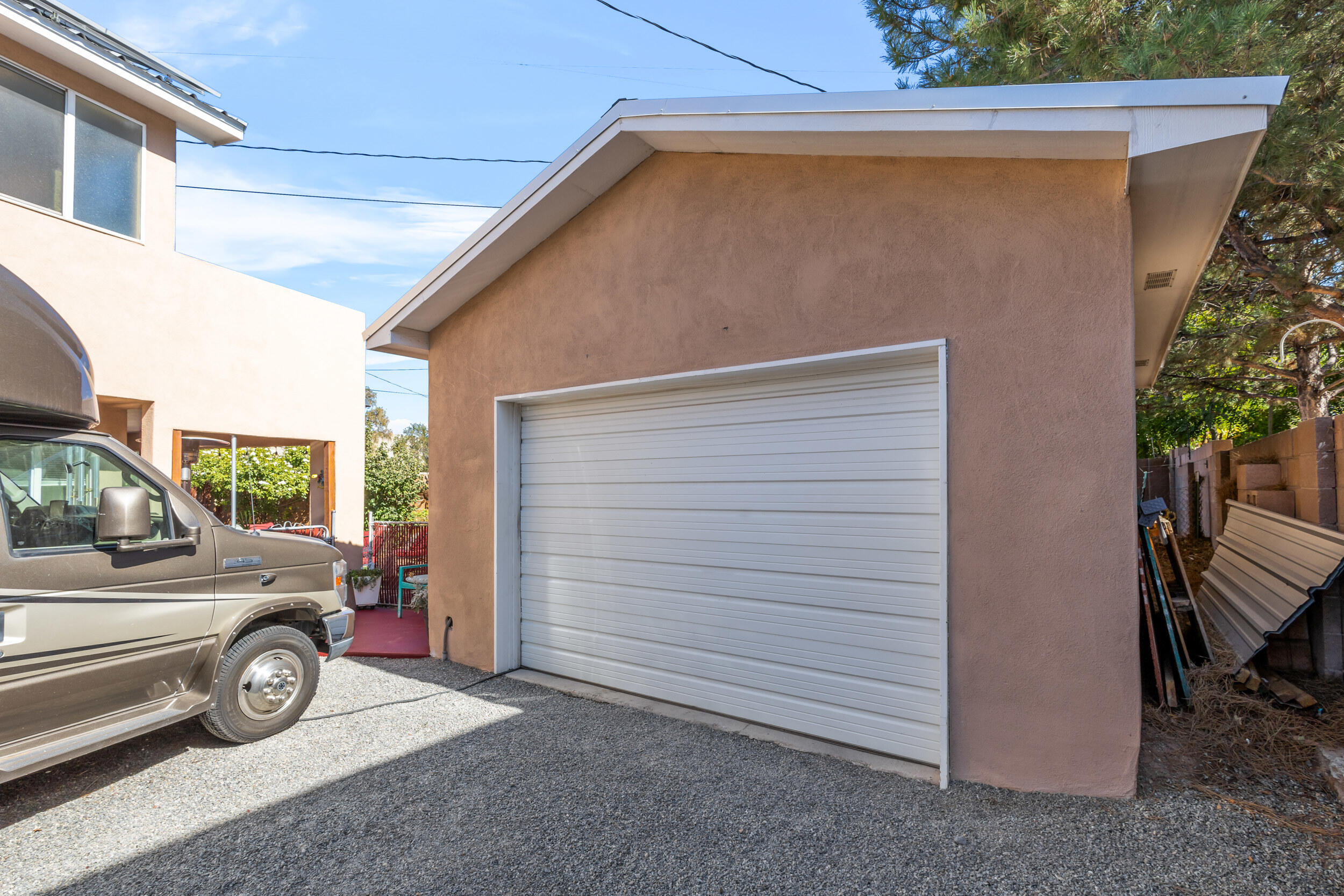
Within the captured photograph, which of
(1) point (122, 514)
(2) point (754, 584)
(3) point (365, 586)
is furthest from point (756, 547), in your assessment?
(3) point (365, 586)

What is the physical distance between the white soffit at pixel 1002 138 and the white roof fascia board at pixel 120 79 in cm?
504

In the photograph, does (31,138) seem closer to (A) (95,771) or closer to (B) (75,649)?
(B) (75,649)

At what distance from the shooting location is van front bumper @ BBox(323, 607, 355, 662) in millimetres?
5316

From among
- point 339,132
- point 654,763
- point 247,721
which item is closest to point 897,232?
point 654,763

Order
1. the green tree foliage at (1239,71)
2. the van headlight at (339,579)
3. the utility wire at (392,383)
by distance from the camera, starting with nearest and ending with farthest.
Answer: the green tree foliage at (1239,71) < the van headlight at (339,579) < the utility wire at (392,383)

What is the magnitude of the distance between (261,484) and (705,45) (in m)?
11.9

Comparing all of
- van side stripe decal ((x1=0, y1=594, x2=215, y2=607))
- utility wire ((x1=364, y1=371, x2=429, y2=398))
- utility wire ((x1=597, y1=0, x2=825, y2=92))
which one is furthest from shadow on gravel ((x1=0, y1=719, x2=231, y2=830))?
utility wire ((x1=364, y1=371, x2=429, y2=398))

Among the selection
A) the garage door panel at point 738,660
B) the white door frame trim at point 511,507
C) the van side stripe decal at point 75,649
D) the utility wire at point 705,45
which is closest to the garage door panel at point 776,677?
the garage door panel at point 738,660

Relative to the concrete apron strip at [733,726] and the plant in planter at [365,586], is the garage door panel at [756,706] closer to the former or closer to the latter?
the concrete apron strip at [733,726]

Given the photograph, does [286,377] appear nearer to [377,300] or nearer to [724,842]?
[724,842]

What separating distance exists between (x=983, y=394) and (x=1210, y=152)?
60.0 inches

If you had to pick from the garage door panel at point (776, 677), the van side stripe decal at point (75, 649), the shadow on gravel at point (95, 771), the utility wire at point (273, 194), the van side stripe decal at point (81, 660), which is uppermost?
the utility wire at point (273, 194)

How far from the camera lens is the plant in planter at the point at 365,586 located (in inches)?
384

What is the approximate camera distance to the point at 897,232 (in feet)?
14.0
